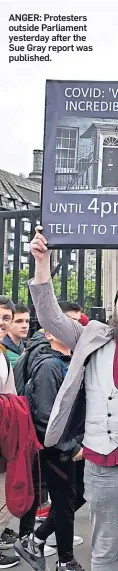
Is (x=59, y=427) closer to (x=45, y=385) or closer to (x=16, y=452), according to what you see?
(x=16, y=452)

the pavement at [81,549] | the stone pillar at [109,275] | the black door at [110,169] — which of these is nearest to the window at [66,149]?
the black door at [110,169]

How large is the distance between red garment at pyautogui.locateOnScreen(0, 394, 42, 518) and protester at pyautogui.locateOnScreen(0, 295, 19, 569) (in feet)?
0.43

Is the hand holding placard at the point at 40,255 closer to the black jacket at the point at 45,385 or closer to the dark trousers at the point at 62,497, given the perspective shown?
the black jacket at the point at 45,385

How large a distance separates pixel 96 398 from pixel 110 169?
2.86 ft

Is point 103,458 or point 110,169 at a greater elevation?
point 110,169

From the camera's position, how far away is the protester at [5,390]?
11.9 feet

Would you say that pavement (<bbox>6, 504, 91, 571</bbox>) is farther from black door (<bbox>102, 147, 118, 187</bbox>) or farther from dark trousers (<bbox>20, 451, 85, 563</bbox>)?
black door (<bbox>102, 147, 118, 187</bbox>)

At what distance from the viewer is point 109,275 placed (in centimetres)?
795

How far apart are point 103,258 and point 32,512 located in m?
4.46

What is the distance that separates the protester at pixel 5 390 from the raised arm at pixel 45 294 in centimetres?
79

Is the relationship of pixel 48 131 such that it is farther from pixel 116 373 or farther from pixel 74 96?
pixel 116 373

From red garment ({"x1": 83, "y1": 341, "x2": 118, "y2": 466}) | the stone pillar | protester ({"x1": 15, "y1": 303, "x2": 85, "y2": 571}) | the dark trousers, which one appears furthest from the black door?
the stone pillar

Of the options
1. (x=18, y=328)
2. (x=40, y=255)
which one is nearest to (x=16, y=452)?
(x=40, y=255)

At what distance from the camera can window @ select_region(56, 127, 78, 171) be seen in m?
2.82
